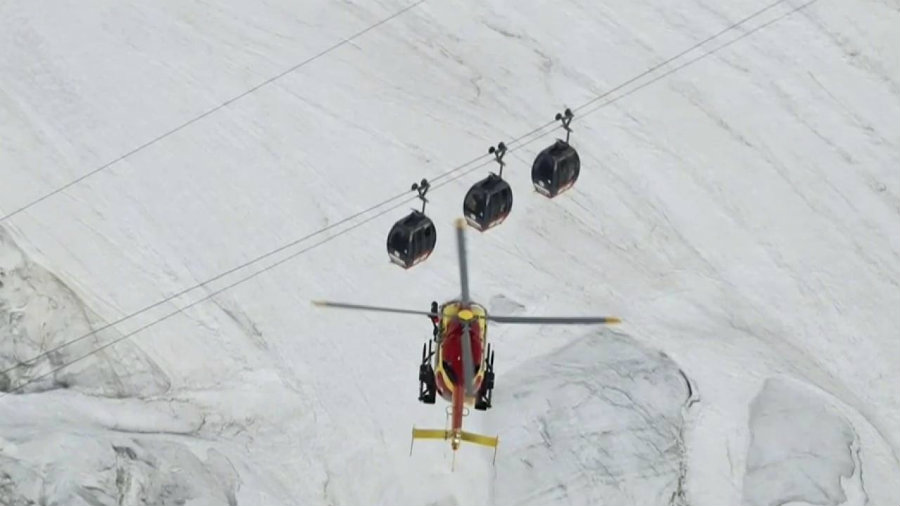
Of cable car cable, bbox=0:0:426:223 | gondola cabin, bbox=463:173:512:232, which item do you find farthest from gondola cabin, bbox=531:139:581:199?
cable car cable, bbox=0:0:426:223

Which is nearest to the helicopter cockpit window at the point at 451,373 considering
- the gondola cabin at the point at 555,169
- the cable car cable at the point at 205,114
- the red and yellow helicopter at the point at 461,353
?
the red and yellow helicopter at the point at 461,353

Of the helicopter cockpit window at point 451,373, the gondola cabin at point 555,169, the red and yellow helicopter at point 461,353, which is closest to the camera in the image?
the red and yellow helicopter at point 461,353

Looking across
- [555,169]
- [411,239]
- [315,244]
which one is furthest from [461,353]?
[315,244]

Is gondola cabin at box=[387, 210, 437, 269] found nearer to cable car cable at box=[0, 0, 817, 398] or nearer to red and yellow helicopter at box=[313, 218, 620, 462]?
red and yellow helicopter at box=[313, 218, 620, 462]

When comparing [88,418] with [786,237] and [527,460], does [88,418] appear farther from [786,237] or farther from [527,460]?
[786,237]

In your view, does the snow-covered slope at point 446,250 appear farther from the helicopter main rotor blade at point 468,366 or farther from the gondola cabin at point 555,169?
the helicopter main rotor blade at point 468,366
